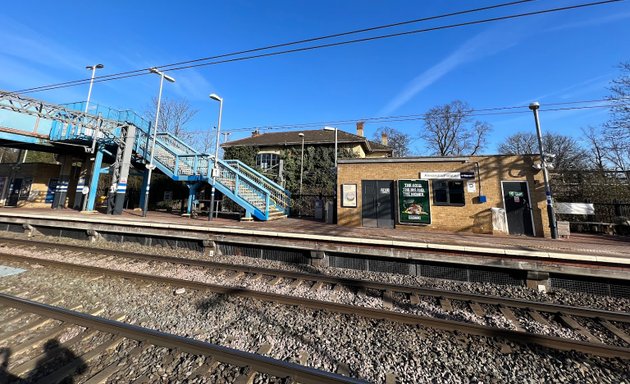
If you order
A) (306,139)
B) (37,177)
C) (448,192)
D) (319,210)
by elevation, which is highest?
(306,139)

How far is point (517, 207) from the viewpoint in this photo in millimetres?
12836

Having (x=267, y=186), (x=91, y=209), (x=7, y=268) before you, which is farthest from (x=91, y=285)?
(x=91, y=209)

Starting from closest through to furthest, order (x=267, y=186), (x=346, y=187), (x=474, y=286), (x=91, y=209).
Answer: (x=474, y=286), (x=346, y=187), (x=91, y=209), (x=267, y=186)

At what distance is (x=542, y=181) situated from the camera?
40.9ft

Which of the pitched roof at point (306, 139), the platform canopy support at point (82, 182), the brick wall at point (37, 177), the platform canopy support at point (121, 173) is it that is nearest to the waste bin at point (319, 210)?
the pitched roof at point (306, 139)

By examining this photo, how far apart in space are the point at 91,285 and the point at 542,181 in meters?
17.6

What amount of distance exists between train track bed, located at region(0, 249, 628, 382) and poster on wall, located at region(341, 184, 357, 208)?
10.1 m

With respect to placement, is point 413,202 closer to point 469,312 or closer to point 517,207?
point 517,207

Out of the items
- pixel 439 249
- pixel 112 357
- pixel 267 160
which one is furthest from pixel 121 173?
pixel 439 249

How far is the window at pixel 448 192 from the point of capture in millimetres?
13583

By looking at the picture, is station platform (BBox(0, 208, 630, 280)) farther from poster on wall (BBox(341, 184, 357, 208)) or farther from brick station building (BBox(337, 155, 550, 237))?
poster on wall (BBox(341, 184, 357, 208))

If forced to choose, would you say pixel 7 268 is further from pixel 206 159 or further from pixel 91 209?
pixel 91 209

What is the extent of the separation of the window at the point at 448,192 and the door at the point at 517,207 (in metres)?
1.96

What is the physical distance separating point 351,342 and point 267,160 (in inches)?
1008
